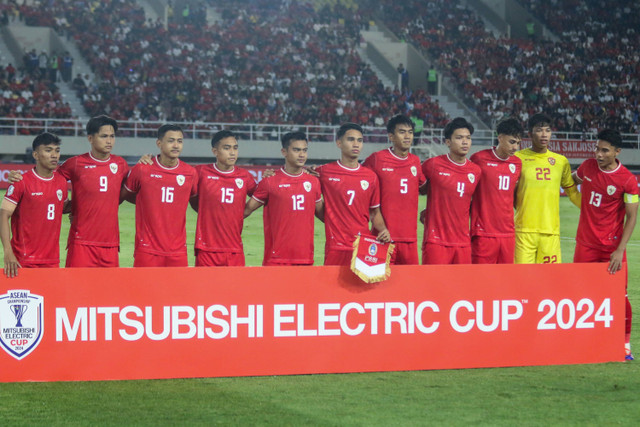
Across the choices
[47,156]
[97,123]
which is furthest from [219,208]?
[47,156]

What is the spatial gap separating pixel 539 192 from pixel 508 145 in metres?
0.56

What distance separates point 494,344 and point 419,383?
3.10 feet

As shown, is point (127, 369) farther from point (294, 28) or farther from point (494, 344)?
point (294, 28)

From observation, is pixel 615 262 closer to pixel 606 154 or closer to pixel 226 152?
pixel 606 154

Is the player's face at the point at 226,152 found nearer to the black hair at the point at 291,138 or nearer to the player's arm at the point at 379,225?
the black hair at the point at 291,138

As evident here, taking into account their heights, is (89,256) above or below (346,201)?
below

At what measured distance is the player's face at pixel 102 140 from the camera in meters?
7.85

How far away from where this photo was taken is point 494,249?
8.25 metres

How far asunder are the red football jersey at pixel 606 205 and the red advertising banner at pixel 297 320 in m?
0.46

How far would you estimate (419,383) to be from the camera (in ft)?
21.8

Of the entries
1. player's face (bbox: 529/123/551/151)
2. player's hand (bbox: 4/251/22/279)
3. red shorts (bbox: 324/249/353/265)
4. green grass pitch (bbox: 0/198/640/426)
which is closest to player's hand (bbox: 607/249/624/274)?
green grass pitch (bbox: 0/198/640/426)

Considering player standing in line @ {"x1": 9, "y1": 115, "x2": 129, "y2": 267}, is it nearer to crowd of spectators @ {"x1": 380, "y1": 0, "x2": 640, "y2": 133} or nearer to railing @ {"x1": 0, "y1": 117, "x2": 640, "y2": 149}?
railing @ {"x1": 0, "y1": 117, "x2": 640, "y2": 149}

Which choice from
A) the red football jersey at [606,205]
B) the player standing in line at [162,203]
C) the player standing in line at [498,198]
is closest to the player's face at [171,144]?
the player standing in line at [162,203]

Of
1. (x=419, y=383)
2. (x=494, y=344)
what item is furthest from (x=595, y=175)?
(x=419, y=383)
